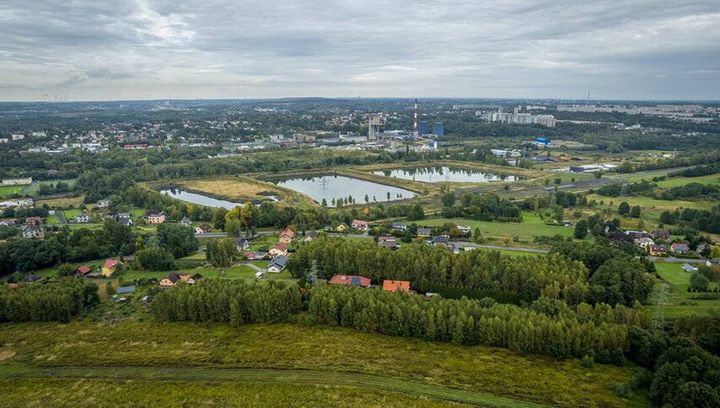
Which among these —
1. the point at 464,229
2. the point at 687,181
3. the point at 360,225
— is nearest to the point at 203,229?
the point at 360,225

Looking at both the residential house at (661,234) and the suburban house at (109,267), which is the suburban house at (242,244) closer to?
the suburban house at (109,267)

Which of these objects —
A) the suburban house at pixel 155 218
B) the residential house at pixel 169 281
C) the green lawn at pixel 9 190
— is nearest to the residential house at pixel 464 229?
the residential house at pixel 169 281

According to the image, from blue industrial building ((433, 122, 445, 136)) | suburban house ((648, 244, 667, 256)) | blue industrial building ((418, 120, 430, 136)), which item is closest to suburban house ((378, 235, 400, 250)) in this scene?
suburban house ((648, 244, 667, 256))

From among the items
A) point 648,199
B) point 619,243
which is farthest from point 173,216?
point 648,199

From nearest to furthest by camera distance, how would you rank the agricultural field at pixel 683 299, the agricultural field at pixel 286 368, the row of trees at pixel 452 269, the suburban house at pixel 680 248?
1. the agricultural field at pixel 286 368
2. the agricultural field at pixel 683 299
3. the row of trees at pixel 452 269
4. the suburban house at pixel 680 248

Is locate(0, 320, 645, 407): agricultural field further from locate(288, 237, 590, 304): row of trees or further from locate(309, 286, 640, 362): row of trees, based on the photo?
locate(288, 237, 590, 304): row of trees

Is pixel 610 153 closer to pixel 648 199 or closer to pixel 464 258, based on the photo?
pixel 648 199
